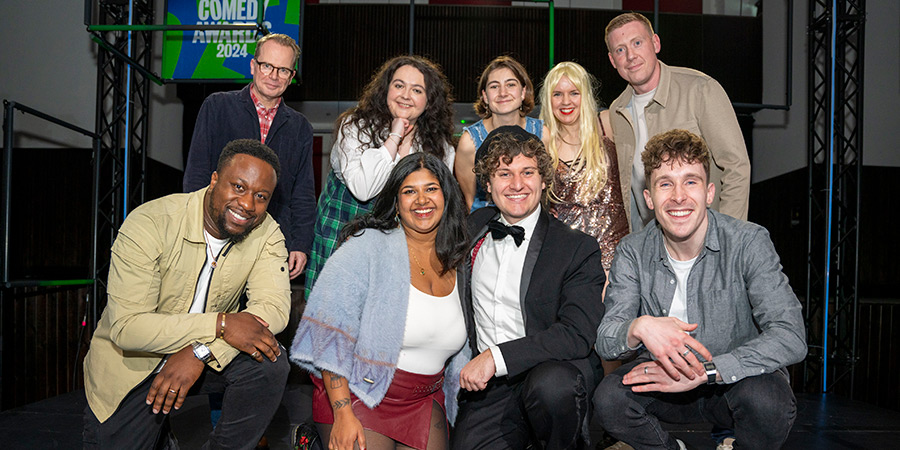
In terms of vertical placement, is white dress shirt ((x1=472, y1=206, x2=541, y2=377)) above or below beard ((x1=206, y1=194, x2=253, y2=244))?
below

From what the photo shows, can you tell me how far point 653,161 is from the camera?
192 cm

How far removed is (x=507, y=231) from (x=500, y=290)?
0.20 metres

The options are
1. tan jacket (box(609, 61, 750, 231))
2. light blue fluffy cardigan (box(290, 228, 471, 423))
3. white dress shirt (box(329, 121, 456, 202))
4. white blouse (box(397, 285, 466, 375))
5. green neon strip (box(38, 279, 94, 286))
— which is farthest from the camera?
green neon strip (box(38, 279, 94, 286))

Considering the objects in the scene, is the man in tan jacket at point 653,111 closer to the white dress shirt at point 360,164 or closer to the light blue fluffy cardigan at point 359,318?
the white dress shirt at point 360,164

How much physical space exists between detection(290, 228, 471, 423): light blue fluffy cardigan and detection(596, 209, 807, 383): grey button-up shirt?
669 millimetres

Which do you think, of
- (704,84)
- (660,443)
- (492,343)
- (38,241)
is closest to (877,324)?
(704,84)

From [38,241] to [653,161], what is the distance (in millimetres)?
6820

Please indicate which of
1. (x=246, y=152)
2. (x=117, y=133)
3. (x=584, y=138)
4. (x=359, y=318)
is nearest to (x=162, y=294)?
(x=246, y=152)

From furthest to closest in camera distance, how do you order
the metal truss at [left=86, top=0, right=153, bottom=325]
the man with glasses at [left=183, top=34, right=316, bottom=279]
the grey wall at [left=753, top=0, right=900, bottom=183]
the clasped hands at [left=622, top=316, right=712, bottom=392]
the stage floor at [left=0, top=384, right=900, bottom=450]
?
the grey wall at [left=753, top=0, right=900, bottom=183] → the metal truss at [left=86, top=0, right=153, bottom=325] → the stage floor at [left=0, top=384, right=900, bottom=450] → the man with glasses at [left=183, top=34, right=316, bottom=279] → the clasped hands at [left=622, top=316, right=712, bottom=392]

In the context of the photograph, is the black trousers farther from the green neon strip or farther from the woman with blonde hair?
the green neon strip

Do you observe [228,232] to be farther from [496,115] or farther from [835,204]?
[835,204]

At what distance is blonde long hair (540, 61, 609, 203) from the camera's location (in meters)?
2.45

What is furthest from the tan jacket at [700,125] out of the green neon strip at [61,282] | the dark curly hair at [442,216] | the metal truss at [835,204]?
the green neon strip at [61,282]

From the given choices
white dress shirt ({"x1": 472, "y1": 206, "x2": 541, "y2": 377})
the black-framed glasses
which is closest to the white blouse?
white dress shirt ({"x1": 472, "y1": 206, "x2": 541, "y2": 377})
